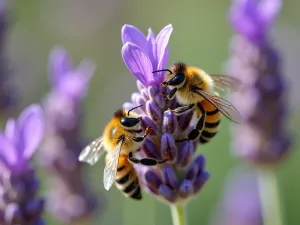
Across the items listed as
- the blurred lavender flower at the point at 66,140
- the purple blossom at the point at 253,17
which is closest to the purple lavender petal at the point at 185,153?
the purple blossom at the point at 253,17

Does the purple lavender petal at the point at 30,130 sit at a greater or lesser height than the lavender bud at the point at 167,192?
greater

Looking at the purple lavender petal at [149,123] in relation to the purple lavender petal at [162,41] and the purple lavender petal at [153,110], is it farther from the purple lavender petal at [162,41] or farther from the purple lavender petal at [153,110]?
the purple lavender petal at [162,41]

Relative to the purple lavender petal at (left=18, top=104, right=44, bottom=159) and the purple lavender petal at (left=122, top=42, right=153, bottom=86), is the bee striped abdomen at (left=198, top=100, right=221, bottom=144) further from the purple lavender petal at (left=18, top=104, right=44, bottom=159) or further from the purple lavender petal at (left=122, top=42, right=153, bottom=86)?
the purple lavender petal at (left=18, top=104, right=44, bottom=159)

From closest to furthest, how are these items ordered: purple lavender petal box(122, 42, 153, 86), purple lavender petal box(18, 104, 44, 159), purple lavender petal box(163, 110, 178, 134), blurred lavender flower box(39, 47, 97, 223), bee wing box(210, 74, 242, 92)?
purple lavender petal box(122, 42, 153, 86) → purple lavender petal box(163, 110, 178, 134) → purple lavender petal box(18, 104, 44, 159) → bee wing box(210, 74, 242, 92) → blurred lavender flower box(39, 47, 97, 223)

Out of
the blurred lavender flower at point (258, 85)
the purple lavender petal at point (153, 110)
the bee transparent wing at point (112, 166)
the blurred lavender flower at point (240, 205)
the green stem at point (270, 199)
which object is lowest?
the blurred lavender flower at point (240, 205)

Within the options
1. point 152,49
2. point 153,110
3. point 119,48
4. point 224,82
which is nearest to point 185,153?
point 153,110

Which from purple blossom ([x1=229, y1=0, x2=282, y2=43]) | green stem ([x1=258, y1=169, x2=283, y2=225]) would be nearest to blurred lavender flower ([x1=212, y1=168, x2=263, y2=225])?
green stem ([x1=258, y1=169, x2=283, y2=225])

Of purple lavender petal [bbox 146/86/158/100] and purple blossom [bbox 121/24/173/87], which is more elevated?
purple blossom [bbox 121/24/173/87]
